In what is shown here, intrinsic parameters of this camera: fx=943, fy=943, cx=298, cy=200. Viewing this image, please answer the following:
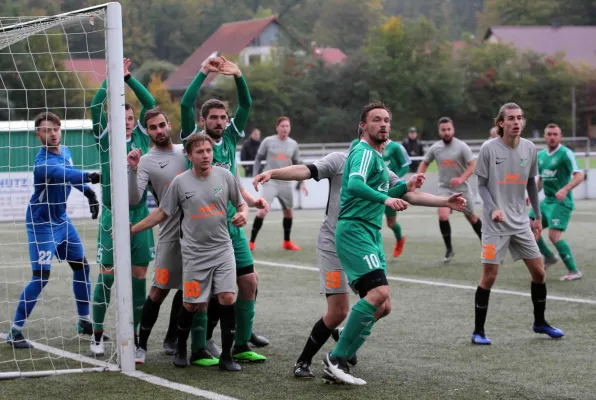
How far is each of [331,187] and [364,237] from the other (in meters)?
0.67

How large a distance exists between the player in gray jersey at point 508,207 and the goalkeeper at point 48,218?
129 inches

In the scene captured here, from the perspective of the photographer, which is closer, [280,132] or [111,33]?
[111,33]

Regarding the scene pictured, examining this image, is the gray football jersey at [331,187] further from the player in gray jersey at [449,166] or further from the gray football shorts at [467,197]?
the player in gray jersey at [449,166]

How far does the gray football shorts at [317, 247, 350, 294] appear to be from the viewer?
668 cm

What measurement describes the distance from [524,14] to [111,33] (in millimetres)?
81425

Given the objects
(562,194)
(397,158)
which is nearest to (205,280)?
(562,194)

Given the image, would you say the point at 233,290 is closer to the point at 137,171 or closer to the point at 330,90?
the point at 137,171

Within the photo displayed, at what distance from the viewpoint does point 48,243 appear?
25.6 ft

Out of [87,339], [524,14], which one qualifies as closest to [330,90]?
[524,14]

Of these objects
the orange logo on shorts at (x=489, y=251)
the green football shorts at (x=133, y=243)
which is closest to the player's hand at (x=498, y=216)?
the orange logo on shorts at (x=489, y=251)

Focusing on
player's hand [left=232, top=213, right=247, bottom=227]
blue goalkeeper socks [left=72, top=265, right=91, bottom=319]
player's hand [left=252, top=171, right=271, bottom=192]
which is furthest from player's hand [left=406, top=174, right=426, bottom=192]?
blue goalkeeper socks [left=72, top=265, right=91, bottom=319]

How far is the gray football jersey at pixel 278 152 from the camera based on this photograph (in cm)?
1547

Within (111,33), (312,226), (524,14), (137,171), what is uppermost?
(524,14)

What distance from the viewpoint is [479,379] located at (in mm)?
6543
